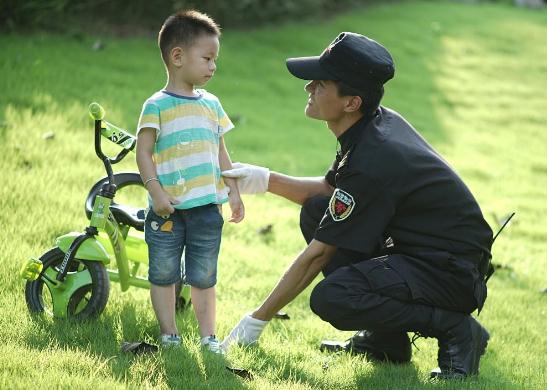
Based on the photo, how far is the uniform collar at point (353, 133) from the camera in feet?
13.7

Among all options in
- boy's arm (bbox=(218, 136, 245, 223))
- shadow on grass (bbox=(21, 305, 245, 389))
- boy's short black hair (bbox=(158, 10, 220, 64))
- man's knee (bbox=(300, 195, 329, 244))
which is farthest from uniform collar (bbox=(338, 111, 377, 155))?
shadow on grass (bbox=(21, 305, 245, 389))

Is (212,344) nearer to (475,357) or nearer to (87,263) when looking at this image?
(87,263)

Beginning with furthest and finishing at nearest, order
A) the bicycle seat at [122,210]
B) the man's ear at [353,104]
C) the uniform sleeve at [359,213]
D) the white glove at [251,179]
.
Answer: the white glove at [251,179] < the bicycle seat at [122,210] < the man's ear at [353,104] < the uniform sleeve at [359,213]

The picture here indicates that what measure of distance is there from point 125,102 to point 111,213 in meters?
4.08

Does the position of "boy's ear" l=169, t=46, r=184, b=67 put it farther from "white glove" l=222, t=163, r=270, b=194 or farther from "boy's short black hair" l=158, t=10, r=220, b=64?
"white glove" l=222, t=163, r=270, b=194

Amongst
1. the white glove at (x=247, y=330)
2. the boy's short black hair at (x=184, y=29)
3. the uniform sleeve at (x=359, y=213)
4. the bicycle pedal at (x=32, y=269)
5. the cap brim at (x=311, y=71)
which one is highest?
the boy's short black hair at (x=184, y=29)

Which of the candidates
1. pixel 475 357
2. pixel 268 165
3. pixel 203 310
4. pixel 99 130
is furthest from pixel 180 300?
pixel 268 165

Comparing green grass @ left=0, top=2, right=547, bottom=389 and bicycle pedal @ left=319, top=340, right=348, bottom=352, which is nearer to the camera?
green grass @ left=0, top=2, right=547, bottom=389

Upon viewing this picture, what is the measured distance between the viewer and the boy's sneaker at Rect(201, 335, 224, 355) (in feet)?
13.1

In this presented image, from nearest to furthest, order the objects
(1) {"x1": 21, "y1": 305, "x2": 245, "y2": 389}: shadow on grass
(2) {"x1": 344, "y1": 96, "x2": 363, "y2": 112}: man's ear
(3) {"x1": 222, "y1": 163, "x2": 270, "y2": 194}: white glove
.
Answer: (1) {"x1": 21, "y1": 305, "x2": 245, "y2": 389}: shadow on grass
(2) {"x1": 344, "y1": 96, "x2": 363, "y2": 112}: man's ear
(3) {"x1": 222, "y1": 163, "x2": 270, "y2": 194}: white glove

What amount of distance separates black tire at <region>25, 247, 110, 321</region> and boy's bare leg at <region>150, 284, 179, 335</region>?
0.25 m

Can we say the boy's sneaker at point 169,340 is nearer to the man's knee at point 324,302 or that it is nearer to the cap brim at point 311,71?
the man's knee at point 324,302

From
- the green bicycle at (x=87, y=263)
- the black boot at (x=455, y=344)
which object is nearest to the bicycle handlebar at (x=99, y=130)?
the green bicycle at (x=87, y=263)

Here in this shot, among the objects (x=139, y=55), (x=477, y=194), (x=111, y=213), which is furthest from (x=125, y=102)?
(x=111, y=213)
